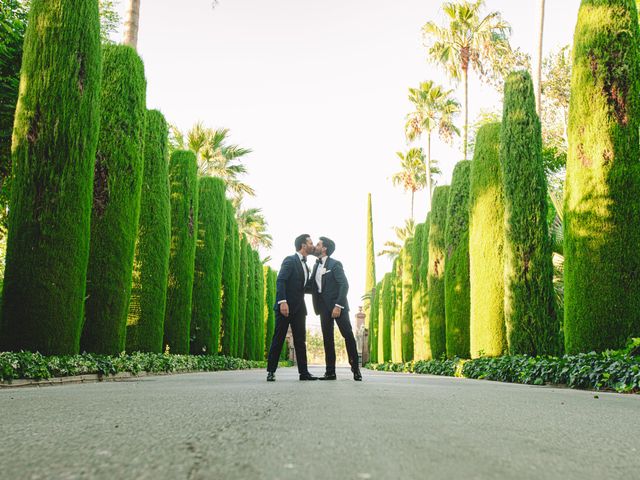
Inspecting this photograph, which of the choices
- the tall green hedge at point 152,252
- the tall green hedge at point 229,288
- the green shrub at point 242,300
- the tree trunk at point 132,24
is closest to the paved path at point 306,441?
the tall green hedge at point 152,252

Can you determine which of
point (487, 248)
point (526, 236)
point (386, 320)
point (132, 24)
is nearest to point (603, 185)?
point (526, 236)

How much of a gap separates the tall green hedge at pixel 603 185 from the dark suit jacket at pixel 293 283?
425 cm

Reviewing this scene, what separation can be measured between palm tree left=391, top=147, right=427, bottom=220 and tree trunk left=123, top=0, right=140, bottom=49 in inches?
1250

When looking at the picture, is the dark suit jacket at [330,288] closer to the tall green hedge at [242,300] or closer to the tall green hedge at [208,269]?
the tall green hedge at [208,269]

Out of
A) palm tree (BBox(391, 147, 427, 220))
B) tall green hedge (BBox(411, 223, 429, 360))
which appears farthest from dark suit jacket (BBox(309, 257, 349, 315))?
palm tree (BBox(391, 147, 427, 220))

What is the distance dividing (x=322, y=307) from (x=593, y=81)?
5712mm

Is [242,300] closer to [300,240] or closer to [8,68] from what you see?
[8,68]

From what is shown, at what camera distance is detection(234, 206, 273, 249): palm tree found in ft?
147

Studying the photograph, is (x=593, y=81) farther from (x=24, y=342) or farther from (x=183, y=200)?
(x=183, y=200)

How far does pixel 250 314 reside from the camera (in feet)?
96.1

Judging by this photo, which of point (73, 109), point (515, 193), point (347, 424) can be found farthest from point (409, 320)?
point (347, 424)

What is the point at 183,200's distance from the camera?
15.7m

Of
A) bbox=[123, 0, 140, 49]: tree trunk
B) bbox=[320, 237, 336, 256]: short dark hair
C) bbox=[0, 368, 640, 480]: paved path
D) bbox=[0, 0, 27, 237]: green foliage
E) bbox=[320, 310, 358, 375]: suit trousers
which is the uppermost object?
bbox=[123, 0, 140, 49]: tree trunk

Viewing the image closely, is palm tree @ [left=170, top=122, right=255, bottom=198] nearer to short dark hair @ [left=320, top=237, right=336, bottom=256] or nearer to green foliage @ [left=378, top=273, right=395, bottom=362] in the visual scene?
green foliage @ [left=378, top=273, right=395, bottom=362]
